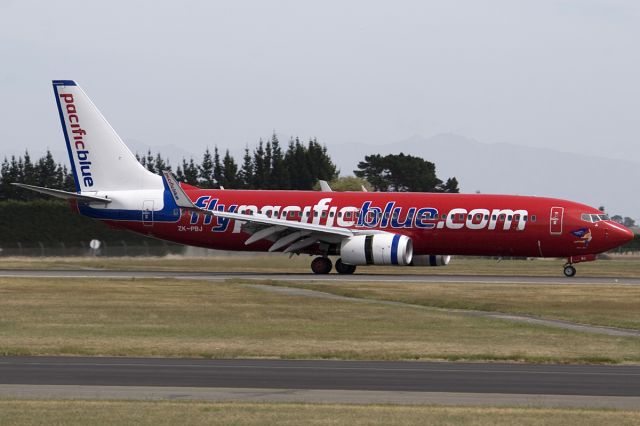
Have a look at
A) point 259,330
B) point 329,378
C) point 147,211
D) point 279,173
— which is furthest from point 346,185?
point 329,378

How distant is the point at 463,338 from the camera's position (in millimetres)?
26531

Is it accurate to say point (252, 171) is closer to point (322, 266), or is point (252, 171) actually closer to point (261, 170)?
point (261, 170)

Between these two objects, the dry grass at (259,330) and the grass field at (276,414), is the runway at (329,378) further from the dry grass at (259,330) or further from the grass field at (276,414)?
the dry grass at (259,330)

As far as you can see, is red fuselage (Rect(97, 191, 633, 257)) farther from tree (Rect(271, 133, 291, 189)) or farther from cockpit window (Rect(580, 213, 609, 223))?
tree (Rect(271, 133, 291, 189))

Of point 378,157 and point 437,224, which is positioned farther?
point 378,157

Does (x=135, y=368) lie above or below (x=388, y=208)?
below

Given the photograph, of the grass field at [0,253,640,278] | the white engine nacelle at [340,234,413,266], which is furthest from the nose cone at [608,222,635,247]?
the white engine nacelle at [340,234,413,266]

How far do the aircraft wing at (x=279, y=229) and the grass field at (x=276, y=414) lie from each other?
33181 millimetres

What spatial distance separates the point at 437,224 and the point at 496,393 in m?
32.1

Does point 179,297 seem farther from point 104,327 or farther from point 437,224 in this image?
point 437,224

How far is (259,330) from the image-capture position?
91.9ft

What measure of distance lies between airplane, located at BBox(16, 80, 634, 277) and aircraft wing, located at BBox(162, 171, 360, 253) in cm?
5

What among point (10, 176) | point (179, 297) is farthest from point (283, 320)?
point (10, 176)

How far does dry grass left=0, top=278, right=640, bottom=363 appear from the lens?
23422mm
